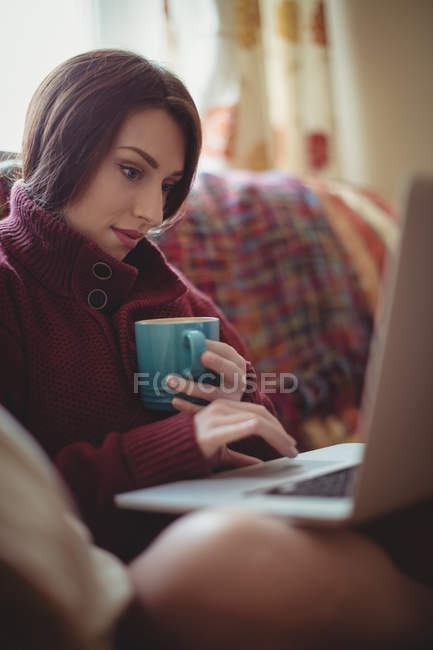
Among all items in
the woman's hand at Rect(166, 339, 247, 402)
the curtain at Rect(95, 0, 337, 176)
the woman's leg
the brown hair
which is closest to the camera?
the woman's leg

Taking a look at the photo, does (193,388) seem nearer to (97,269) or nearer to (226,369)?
(226,369)

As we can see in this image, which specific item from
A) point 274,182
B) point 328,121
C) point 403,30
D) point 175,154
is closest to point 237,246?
point 274,182

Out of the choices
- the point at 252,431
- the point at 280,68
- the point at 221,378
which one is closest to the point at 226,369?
the point at 221,378

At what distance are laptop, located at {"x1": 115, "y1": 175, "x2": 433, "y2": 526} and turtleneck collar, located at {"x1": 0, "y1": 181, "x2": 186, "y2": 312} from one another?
333mm

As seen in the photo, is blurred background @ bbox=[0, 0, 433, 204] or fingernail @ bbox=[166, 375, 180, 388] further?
blurred background @ bbox=[0, 0, 433, 204]

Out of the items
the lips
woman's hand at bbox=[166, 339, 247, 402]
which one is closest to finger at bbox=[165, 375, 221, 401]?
woman's hand at bbox=[166, 339, 247, 402]

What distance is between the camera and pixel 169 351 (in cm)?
77

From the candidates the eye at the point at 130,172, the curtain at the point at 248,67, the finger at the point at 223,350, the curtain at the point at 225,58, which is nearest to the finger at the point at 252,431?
the finger at the point at 223,350

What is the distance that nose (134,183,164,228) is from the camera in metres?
0.91

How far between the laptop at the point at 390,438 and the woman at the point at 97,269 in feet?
0.40

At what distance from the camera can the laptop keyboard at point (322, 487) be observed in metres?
0.57

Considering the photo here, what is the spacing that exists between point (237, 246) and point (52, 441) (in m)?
0.78

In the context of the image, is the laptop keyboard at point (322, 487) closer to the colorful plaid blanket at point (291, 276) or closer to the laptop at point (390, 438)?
the laptop at point (390, 438)

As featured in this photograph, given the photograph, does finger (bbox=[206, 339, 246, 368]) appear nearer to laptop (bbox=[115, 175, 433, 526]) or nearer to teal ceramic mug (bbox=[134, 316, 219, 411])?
teal ceramic mug (bbox=[134, 316, 219, 411])
